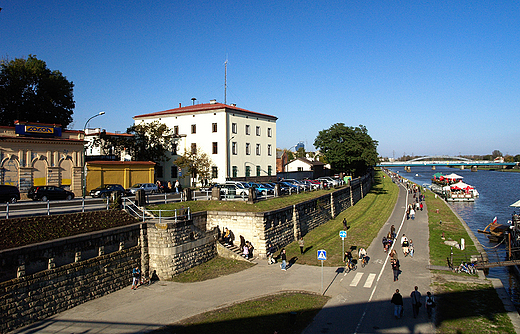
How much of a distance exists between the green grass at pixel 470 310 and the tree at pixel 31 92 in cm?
4818

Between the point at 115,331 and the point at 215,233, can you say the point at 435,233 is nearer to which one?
the point at 215,233

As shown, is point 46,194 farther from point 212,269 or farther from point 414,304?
point 414,304

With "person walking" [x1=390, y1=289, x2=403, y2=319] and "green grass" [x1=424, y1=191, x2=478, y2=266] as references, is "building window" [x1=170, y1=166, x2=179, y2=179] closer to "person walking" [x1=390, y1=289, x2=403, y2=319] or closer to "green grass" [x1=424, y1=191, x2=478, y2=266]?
"green grass" [x1=424, y1=191, x2=478, y2=266]

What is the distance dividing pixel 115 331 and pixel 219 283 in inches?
271

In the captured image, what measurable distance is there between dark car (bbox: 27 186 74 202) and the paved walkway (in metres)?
12.8

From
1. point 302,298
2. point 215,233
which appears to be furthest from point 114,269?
point 302,298

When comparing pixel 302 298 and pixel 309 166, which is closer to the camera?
pixel 302 298

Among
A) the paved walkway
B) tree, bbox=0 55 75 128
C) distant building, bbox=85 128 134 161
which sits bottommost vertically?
the paved walkway

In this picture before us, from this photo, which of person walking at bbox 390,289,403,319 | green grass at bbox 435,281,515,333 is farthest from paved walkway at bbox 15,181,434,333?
green grass at bbox 435,281,515,333

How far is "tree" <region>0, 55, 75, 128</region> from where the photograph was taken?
141 feet

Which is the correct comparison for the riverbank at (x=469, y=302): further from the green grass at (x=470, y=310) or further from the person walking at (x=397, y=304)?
the person walking at (x=397, y=304)

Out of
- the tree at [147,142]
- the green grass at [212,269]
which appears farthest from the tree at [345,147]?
the green grass at [212,269]

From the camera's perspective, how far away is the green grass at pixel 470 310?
49.1ft

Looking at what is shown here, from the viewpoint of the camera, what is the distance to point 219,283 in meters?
20.4
